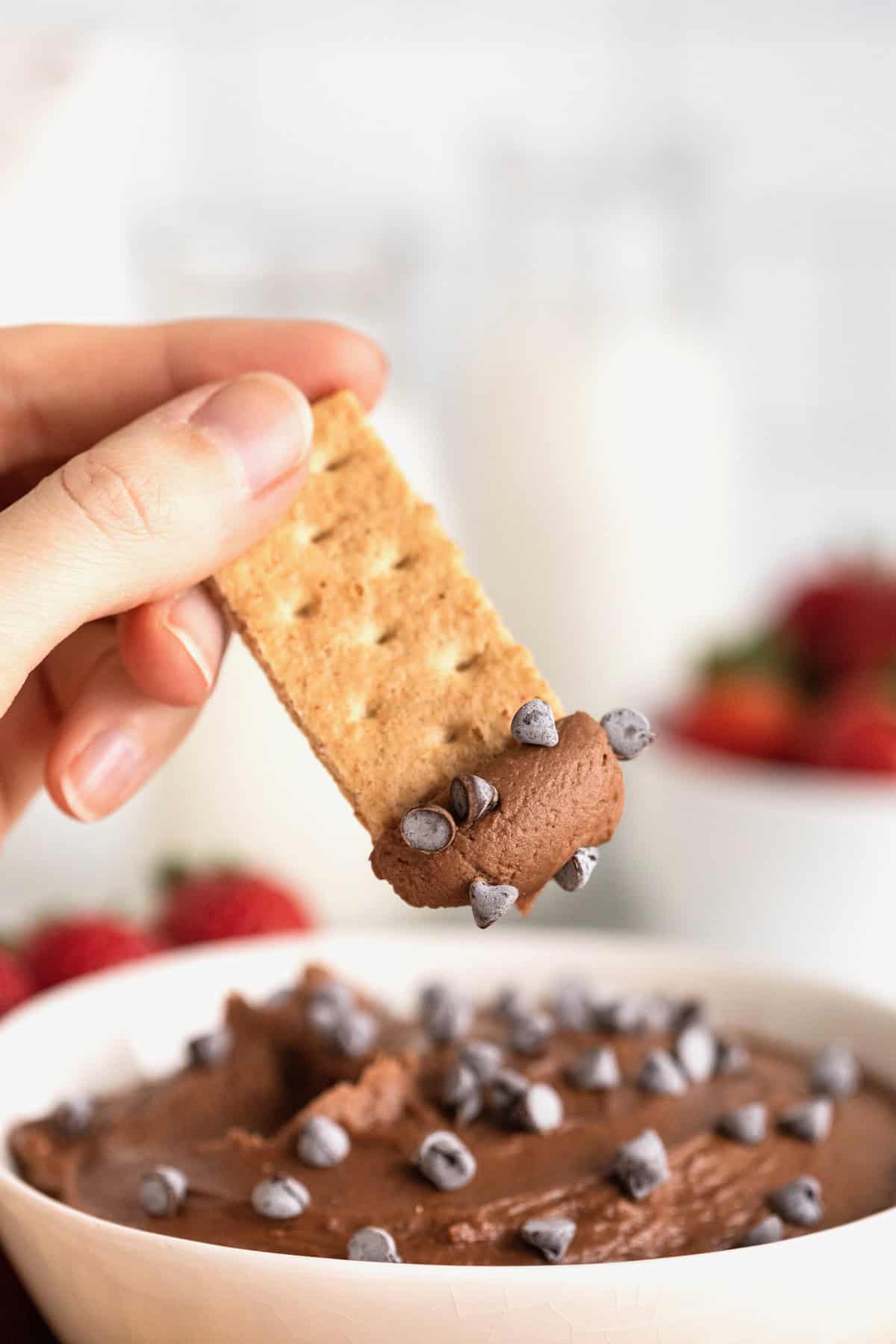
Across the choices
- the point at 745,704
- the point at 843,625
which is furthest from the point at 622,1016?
the point at 843,625

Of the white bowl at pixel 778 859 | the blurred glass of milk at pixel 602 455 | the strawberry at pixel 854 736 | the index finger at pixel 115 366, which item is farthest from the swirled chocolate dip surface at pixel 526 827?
the blurred glass of milk at pixel 602 455

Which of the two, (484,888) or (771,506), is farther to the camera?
(771,506)

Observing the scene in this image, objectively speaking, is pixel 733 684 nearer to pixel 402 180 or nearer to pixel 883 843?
pixel 883 843

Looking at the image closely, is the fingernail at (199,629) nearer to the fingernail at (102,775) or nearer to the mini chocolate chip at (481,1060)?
the fingernail at (102,775)

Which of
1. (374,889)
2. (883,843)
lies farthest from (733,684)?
(374,889)

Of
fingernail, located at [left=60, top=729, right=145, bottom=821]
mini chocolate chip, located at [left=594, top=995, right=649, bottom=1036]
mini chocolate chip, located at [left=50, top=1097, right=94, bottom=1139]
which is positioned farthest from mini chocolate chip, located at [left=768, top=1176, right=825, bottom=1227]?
fingernail, located at [left=60, top=729, right=145, bottom=821]

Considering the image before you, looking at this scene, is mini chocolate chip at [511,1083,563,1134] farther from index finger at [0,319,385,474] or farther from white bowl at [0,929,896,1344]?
index finger at [0,319,385,474]
